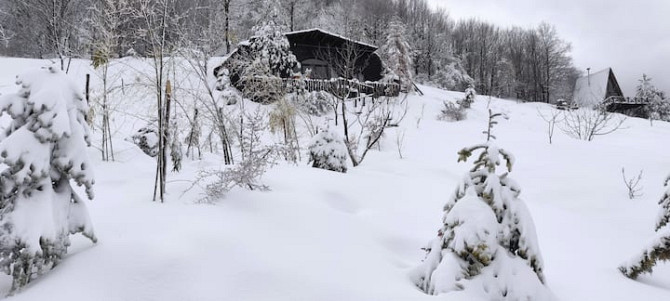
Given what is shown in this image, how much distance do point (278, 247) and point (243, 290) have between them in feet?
1.76

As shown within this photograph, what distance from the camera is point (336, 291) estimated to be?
225 centimetres

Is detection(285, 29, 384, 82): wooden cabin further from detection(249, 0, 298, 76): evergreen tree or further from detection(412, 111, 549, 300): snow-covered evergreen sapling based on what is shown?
detection(412, 111, 549, 300): snow-covered evergreen sapling

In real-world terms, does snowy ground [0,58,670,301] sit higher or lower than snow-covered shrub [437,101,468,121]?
lower

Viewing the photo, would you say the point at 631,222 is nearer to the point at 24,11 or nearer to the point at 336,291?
the point at 336,291

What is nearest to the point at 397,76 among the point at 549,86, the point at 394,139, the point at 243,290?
the point at 394,139

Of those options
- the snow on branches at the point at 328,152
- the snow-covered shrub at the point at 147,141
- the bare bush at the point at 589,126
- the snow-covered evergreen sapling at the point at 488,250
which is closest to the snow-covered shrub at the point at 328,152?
the snow on branches at the point at 328,152

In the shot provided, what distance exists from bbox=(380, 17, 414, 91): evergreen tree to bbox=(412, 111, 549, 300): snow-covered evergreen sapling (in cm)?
2532

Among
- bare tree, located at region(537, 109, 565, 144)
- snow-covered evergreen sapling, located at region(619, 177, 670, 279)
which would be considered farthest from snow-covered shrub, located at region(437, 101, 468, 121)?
snow-covered evergreen sapling, located at region(619, 177, 670, 279)

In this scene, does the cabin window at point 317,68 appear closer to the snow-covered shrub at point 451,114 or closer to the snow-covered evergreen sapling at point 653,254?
the snow-covered shrub at point 451,114

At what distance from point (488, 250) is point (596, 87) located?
48086 mm

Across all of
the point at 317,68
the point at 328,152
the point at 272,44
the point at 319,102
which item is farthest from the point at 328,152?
the point at 317,68

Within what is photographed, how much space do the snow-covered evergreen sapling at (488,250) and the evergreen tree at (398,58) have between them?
83.1 ft

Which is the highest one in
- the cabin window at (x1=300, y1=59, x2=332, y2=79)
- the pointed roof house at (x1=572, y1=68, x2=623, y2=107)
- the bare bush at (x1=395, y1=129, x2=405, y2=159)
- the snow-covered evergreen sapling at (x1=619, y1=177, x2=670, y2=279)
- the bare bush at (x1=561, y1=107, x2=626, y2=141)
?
the pointed roof house at (x1=572, y1=68, x2=623, y2=107)

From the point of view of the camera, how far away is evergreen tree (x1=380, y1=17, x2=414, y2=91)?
92.4 ft
